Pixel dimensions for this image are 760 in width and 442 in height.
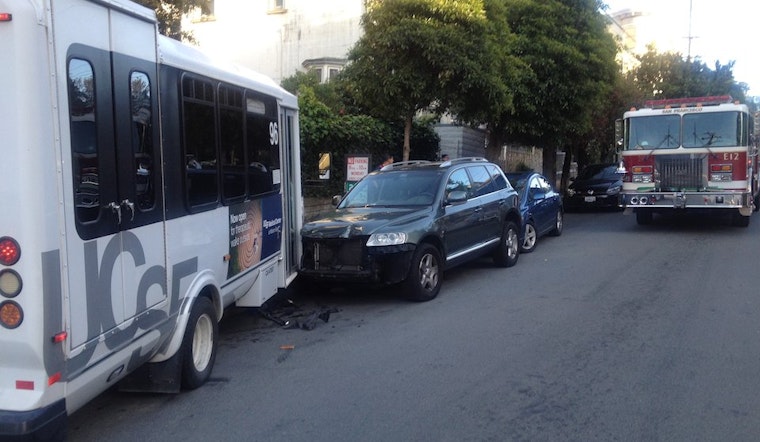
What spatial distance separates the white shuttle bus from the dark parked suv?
2070 mm

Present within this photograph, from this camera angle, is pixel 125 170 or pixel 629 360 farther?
pixel 629 360

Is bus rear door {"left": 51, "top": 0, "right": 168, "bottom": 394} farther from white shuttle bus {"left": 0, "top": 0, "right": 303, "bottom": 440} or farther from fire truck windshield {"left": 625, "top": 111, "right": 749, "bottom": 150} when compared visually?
fire truck windshield {"left": 625, "top": 111, "right": 749, "bottom": 150}

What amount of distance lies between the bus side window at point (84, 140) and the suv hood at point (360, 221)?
4.45m

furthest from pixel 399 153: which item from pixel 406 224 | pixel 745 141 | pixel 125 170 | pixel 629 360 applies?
pixel 125 170

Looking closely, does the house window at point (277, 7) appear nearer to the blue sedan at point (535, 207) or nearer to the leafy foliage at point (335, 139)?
the leafy foliage at point (335, 139)

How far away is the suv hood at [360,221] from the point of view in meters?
8.23

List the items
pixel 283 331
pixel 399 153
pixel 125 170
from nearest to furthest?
pixel 125 170 < pixel 283 331 < pixel 399 153

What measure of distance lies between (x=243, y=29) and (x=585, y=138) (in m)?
14.9

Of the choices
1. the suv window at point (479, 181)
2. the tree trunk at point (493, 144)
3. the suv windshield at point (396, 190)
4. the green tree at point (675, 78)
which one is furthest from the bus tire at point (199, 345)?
the green tree at point (675, 78)

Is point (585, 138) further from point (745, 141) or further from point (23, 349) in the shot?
point (23, 349)

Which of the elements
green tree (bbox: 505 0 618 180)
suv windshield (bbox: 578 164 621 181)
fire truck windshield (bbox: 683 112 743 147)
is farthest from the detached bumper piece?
suv windshield (bbox: 578 164 621 181)

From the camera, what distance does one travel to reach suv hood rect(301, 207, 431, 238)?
27.0ft

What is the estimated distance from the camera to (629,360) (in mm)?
6008

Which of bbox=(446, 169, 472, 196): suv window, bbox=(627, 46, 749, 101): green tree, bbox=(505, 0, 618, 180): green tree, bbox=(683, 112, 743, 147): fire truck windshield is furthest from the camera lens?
bbox=(627, 46, 749, 101): green tree
